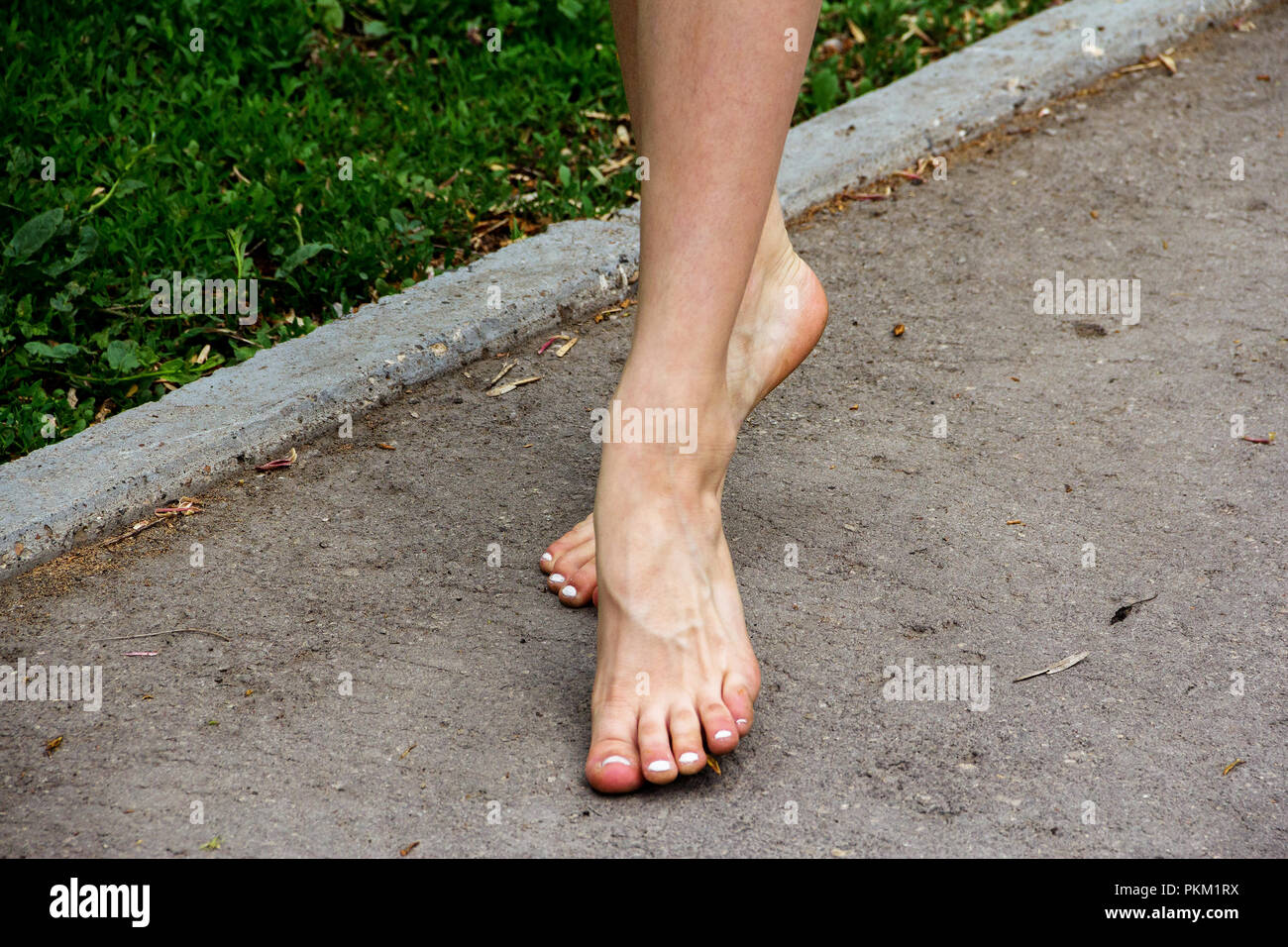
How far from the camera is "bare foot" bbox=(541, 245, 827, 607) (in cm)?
202

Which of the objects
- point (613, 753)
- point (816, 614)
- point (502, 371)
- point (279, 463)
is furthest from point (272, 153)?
point (613, 753)

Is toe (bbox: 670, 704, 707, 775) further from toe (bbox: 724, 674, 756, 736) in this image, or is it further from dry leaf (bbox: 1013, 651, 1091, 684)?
dry leaf (bbox: 1013, 651, 1091, 684)

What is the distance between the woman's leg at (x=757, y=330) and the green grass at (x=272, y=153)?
3.32 ft

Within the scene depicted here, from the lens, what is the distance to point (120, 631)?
1934mm

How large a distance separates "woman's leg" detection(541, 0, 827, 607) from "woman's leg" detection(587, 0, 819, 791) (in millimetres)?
257

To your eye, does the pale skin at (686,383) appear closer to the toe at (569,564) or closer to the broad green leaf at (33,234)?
the toe at (569,564)

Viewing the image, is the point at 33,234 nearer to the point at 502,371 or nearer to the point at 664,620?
the point at 502,371

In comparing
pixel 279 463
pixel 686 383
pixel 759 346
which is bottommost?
pixel 279 463

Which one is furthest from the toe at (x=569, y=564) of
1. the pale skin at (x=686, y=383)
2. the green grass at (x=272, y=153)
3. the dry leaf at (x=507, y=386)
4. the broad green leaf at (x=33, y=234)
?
the broad green leaf at (x=33, y=234)

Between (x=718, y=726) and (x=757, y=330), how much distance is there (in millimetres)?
761

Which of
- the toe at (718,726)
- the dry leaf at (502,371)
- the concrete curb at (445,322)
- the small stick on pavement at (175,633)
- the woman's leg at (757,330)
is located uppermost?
the woman's leg at (757,330)

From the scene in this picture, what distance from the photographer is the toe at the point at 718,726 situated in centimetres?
165

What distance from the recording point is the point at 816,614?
6.49 feet

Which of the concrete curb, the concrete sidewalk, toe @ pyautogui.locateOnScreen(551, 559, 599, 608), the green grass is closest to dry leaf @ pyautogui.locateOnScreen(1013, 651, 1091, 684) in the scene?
the concrete sidewalk
